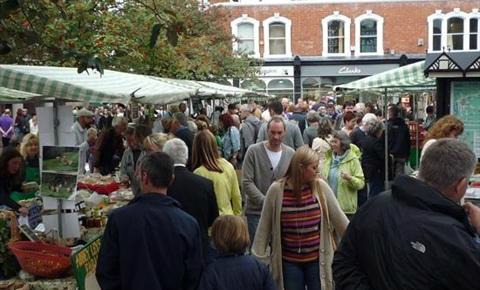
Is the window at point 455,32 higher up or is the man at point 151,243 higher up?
the window at point 455,32

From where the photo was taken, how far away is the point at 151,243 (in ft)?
12.3

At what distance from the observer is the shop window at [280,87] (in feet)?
124

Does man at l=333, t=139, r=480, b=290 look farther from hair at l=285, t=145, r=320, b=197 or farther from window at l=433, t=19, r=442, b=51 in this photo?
window at l=433, t=19, r=442, b=51

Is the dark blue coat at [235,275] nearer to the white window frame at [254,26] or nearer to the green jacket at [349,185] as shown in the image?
the green jacket at [349,185]

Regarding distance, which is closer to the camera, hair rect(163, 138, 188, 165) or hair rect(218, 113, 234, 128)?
hair rect(163, 138, 188, 165)

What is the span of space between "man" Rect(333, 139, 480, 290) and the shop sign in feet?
7.27

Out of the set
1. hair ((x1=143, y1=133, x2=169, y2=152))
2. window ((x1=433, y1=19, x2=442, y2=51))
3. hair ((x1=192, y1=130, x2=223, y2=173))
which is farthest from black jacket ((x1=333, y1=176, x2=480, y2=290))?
window ((x1=433, y1=19, x2=442, y2=51))

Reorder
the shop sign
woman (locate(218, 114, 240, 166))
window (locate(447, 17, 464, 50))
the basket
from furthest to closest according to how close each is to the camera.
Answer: window (locate(447, 17, 464, 50)) → woman (locate(218, 114, 240, 166)) → the basket → the shop sign

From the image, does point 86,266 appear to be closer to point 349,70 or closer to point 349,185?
point 349,185

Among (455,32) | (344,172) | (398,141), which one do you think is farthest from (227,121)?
(455,32)

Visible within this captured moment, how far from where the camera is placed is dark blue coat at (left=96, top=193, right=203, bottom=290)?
3.71m

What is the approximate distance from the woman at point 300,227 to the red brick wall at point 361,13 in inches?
1278

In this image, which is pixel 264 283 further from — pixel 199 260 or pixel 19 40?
pixel 19 40

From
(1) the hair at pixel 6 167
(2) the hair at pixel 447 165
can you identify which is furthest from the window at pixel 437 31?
(2) the hair at pixel 447 165
